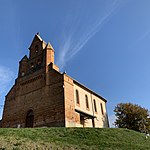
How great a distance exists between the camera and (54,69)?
2709 centimetres

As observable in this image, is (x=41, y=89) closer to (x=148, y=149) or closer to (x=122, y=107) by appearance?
(x=148, y=149)

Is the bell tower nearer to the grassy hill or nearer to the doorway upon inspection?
the doorway

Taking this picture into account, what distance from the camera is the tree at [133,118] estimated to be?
127 ft

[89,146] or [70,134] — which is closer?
[89,146]

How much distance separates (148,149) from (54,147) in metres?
7.70

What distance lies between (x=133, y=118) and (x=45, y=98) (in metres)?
23.1

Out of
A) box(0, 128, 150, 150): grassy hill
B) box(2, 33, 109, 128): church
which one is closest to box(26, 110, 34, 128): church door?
box(2, 33, 109, 128): church

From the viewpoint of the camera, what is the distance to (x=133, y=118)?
130 feet

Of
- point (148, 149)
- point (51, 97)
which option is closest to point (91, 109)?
point (51, 97)

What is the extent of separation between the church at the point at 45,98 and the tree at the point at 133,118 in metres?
8.51

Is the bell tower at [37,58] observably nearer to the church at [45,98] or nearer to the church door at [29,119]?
the church at [45,98]

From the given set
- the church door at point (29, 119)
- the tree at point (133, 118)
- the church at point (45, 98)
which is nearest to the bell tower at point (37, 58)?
the church at point (45, 98)

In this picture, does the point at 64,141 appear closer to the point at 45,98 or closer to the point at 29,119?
the point at 45,98

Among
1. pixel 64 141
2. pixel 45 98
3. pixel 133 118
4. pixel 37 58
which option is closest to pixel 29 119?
pixel 45 98
